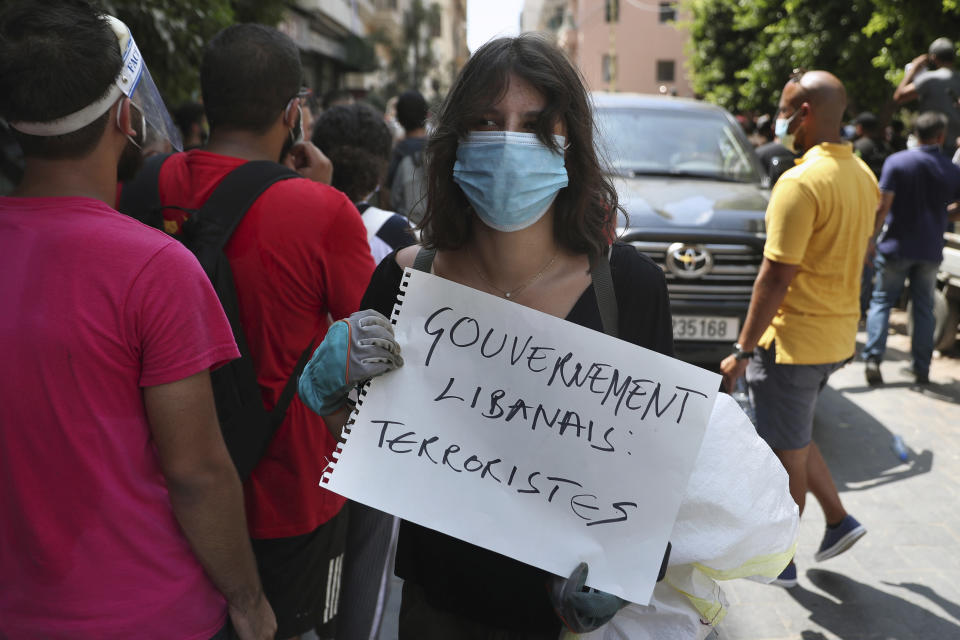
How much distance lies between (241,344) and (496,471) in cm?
96

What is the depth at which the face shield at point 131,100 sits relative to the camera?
65.5 inches

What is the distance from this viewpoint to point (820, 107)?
3.71 metres

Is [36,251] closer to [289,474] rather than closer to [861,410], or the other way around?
[289,474]

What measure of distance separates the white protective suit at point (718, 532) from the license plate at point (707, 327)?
402 centimetres

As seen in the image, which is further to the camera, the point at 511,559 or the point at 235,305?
the point at 235,305

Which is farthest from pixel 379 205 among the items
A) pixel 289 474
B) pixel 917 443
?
pixel 917 443

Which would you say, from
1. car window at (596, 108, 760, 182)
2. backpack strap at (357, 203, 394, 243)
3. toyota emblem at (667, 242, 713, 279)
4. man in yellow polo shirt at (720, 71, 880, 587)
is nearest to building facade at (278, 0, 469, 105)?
car window at (596, 108, 760, 182)

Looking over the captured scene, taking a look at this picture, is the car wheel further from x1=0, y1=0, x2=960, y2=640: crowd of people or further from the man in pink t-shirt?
the man in pink t-shirt

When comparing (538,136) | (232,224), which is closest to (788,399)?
(538,136)

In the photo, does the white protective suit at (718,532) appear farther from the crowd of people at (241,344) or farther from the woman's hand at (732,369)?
the woman's hand at (732,369)

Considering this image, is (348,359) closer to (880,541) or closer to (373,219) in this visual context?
(373,219)

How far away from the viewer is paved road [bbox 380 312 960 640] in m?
3.60

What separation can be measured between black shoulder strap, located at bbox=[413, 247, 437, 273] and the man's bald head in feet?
7.96

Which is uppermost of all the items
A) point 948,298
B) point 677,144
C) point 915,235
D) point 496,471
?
point 496,471
